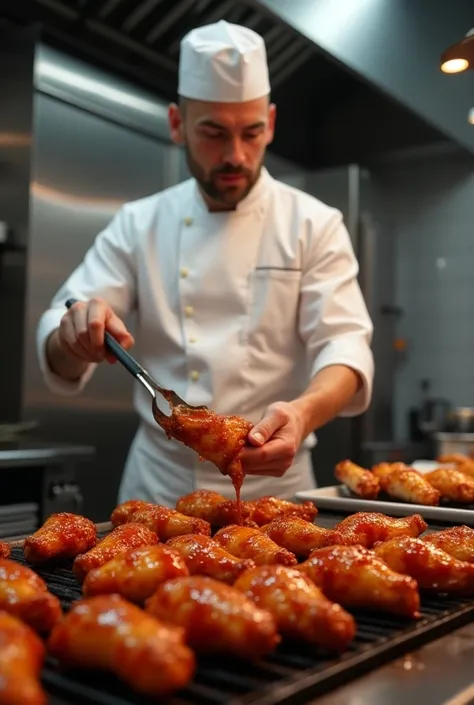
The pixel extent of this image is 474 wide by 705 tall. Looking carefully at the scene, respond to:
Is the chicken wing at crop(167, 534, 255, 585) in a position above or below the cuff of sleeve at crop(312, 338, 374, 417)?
below

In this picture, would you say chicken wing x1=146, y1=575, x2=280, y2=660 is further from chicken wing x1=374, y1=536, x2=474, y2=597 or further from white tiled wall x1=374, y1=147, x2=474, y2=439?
white tiled wall x1=374, y1=147, x2=474, y2=439

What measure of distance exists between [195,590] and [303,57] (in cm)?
469

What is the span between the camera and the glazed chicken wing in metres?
1.57

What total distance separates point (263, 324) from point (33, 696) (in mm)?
1982

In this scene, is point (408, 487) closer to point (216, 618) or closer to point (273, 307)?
point (273, 307)

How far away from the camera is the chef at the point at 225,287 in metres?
2.44

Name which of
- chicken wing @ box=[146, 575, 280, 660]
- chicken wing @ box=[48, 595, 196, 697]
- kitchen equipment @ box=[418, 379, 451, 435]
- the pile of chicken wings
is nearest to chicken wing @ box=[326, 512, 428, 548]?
the pile of chicken wings

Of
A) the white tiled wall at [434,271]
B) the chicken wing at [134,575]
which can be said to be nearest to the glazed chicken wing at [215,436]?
the chicken wing at [134,575]

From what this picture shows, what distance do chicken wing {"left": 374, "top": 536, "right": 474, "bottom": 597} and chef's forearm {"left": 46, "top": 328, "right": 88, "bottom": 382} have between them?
4.46 ft

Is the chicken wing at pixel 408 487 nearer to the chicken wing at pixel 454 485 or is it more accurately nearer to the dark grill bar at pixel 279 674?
the chicken wing at pixel 454 485

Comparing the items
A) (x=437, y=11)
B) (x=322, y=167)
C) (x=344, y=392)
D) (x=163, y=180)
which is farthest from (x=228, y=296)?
(x=322, y=167)

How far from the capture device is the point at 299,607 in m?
0.95

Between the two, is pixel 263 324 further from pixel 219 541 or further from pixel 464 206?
pixel 464 206

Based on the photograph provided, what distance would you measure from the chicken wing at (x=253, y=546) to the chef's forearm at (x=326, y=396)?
2.12 ft
